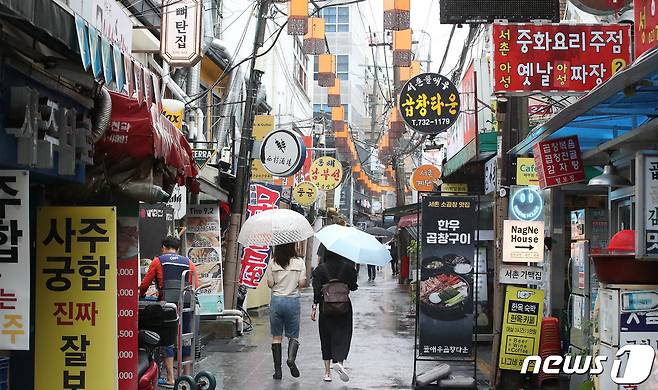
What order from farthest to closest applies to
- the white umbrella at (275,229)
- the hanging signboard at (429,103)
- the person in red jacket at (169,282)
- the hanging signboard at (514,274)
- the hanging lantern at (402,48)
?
1. the hanging lantern at (402,48)
2. the hanging signboard at (429,103)
3. the white umbrella at (275,229)
4. the hanging signboard at (514,274)
5. the person in red jacket at (169,282)

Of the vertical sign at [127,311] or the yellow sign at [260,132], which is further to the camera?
the yellow sign at [260,132]

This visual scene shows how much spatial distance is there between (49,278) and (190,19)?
8.86 metres

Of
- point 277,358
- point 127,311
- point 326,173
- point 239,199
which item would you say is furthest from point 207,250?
point 326,173

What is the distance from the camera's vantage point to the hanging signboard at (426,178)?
2677 cm

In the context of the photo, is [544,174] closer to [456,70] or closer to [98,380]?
[98,380]

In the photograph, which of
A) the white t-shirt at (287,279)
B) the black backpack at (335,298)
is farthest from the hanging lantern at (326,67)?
the black backpack at (335,298)

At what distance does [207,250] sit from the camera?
17266mm

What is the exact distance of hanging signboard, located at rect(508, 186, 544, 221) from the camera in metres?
13.2

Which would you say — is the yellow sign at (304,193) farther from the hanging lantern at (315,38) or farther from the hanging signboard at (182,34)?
the hanging signboard at (182,34)

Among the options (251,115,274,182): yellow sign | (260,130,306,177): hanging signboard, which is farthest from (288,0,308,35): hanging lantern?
(251,115,274,182): yellow sign

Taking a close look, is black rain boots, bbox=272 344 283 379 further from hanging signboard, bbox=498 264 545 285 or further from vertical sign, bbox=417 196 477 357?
hanging signboard, bbox=498 264 545 285

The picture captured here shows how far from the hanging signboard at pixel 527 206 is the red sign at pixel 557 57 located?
3.19 m

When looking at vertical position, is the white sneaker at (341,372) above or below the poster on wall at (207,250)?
below

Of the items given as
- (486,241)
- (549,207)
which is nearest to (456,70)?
(486,241)
